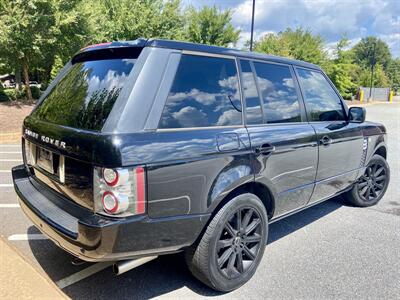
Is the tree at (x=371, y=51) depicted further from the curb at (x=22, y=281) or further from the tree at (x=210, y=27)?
the curb at (x=22, y=281)

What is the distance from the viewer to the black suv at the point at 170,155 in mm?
2170

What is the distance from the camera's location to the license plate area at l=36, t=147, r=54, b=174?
265 centimetres

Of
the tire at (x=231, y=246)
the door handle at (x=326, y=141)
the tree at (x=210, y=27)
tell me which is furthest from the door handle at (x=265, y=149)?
the tree at (x=210, y=27)

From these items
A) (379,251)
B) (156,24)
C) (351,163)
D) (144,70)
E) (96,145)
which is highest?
(156,24)

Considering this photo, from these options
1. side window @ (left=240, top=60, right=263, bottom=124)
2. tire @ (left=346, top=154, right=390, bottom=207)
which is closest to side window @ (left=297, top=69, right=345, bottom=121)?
side window @ (left=240, top=60, right=263, bottom=124)

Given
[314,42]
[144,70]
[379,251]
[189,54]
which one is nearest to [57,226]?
[144,70]

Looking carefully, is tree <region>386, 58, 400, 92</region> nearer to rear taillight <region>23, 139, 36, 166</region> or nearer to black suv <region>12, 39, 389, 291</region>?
black suv <region>12, 39, 389, 291</region>

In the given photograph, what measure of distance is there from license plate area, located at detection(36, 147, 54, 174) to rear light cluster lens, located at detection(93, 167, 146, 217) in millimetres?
694

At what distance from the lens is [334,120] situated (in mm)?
3996

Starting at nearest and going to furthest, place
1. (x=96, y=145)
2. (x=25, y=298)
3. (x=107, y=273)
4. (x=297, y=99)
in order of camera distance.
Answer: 1. (x=96, y=145)
2. (x=25, y=298)
3. (x=107, y=273)
4. (x=297, y=99)

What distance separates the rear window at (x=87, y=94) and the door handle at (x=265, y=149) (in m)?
1.24

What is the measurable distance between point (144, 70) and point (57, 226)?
1.24 m

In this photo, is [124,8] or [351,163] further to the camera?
[124,8]

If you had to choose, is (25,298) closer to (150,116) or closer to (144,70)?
(150,116)
